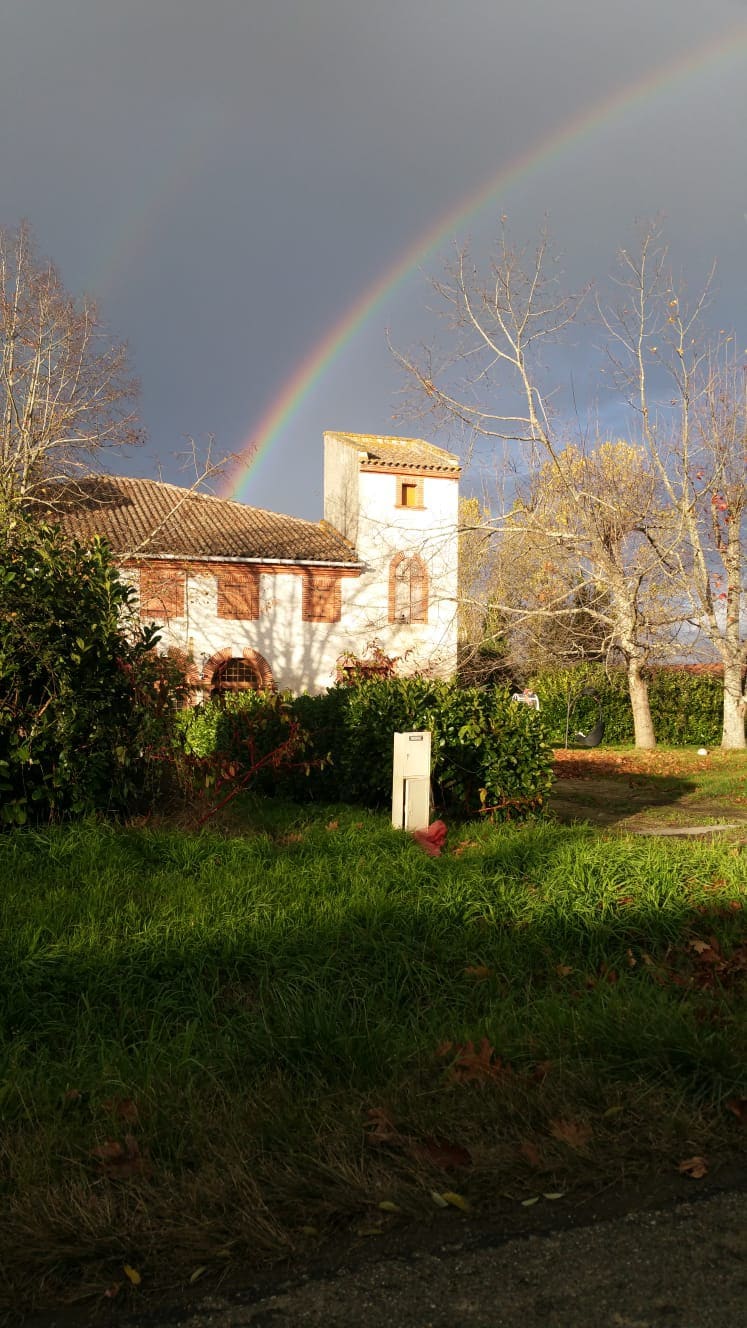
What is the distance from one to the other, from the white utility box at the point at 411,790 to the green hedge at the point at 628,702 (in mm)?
18879

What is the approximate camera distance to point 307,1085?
2883mm

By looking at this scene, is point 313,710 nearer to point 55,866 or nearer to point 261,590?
point 55,866

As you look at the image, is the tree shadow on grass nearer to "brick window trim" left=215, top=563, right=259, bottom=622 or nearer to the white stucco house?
the white stucco house

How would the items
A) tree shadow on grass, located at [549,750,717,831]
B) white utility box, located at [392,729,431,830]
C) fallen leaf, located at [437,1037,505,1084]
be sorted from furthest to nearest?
tree shadow on grass, located at [549,750,717,831], white utility box, located at [392,729,431,830], fallen leaf, located at [437,1037,505,1084]

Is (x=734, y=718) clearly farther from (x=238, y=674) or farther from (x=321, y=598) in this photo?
(x=238, y=674)

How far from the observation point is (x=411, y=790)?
6406 millimetres

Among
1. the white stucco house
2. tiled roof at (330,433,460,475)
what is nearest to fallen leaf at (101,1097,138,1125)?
the white stucco house

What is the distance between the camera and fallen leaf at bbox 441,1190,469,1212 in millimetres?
2240

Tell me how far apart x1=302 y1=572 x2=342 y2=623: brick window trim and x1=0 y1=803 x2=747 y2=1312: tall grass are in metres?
19.4

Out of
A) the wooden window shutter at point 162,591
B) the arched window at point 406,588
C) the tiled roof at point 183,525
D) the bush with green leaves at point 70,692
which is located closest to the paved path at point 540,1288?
the bush with green leaves at point 70,692

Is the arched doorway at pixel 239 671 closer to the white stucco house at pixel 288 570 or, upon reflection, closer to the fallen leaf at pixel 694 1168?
the white stucco house at pixel 288 570

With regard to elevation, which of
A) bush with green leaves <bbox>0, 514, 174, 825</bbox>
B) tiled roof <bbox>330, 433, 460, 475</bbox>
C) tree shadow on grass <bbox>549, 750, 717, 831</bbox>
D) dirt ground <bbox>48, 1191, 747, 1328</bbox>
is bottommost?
dirt ground <bbox>48, 1191, 747, 1328</bbox>

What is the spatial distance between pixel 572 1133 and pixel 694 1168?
343mm

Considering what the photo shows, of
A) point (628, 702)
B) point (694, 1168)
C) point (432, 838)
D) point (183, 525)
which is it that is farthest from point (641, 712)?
point (694, 1168)
